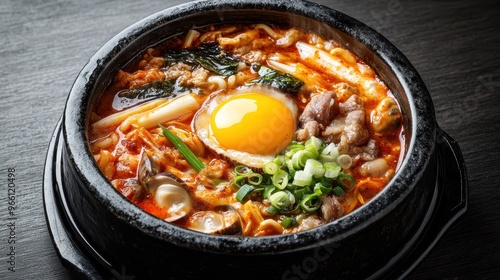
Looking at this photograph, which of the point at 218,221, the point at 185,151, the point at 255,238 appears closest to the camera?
Result: the point at 255,238

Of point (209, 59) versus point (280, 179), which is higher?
point (209, 59)

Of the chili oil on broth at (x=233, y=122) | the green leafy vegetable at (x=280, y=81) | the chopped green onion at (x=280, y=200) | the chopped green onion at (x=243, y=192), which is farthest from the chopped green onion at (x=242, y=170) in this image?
the green leafy vegetable at (x=280, y=81)

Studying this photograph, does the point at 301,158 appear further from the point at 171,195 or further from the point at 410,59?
the point at 410,59

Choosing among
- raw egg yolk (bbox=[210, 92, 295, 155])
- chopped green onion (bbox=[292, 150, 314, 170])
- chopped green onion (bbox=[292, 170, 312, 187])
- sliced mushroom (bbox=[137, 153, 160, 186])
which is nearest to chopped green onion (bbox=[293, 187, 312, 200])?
chopped green onion (bbox=[292, 170, 312, 187])

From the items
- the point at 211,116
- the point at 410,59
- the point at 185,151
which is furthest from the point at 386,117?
the point at 410,59

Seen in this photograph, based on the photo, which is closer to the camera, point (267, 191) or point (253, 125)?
point (267, 191)

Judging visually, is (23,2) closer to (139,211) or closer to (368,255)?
(139,211)
